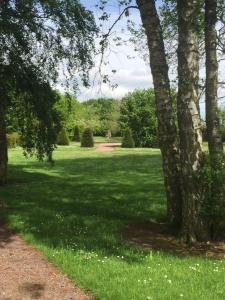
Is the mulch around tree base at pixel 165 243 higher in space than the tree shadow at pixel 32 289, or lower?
lower

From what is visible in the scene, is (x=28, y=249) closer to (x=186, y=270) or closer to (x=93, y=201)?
(x=186, y=270)

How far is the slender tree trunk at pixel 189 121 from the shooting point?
1002 cm

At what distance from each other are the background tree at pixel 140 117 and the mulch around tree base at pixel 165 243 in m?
43.9

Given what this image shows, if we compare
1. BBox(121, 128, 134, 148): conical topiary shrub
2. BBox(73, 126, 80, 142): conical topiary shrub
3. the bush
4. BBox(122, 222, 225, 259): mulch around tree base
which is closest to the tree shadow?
BBox(122, 222, 225, 259): mulch around tree base

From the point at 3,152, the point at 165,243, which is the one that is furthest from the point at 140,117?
the point at 165,243

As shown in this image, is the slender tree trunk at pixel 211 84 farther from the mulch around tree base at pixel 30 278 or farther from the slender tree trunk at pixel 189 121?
the mulch around tree base at pixel 30 278

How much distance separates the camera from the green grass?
23.5ft

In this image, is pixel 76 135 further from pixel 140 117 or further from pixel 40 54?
pixel 40 54

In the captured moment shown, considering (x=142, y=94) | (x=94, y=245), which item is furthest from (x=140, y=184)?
(x=142, y=94)

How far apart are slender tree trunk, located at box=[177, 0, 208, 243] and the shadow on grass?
1652 mm

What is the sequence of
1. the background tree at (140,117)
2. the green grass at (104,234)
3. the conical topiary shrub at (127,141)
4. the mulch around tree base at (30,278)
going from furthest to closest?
the background tree at (140,117) < the conical topiary shrub at (127,141) < the green grass at (104,234) < the mulch around tree base at (30,278)

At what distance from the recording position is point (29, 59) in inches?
695

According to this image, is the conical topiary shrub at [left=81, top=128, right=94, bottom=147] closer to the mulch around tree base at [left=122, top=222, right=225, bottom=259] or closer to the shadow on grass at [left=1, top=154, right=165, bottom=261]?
the shadow on grass at [left=1, top=154, right=165, bottom=261]

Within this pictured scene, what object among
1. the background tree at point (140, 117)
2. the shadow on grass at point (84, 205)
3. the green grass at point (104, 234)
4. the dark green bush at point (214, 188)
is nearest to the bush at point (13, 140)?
the background tree at point (140, 117)
